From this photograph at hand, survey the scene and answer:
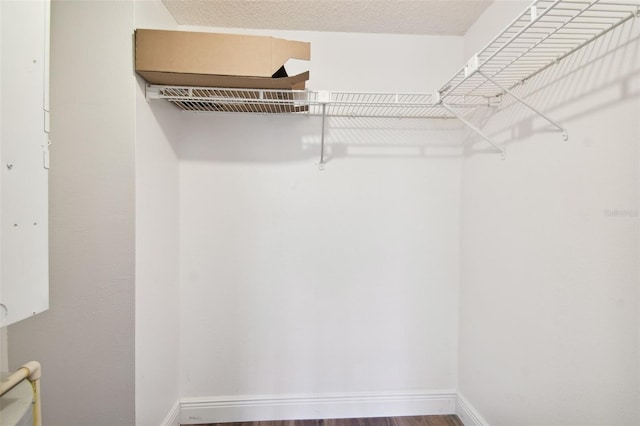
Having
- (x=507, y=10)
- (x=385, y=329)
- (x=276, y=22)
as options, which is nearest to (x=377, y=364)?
(x=385, y=329)

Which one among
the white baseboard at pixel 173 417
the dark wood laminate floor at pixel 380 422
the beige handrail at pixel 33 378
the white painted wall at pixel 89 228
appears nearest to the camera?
the beige handrail at pixel 33 378

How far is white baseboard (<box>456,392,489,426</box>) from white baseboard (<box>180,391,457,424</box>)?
4cm

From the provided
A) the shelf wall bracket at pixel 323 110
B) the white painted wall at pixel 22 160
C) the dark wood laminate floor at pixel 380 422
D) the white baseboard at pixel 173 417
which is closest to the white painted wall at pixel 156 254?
the white baseboard at pixel 173 417

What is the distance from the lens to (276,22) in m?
1.47

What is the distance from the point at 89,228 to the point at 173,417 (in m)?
1.12

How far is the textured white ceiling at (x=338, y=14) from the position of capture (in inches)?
52.5

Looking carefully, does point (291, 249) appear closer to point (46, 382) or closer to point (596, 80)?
point (46, 382)

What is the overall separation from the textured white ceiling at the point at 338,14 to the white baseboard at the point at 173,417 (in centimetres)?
215

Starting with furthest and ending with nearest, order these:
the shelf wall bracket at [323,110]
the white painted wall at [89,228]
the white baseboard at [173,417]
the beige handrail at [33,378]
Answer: the white baseboard at [173,417], the shelf wall bracket at [323,110], the white painted wall at [89,228], the beige handrail at [33,378]

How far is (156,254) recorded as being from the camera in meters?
1.29

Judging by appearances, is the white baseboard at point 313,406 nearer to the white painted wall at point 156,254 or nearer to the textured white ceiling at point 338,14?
the white painted wall at point 156,254

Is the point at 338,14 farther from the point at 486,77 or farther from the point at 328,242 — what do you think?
the point at 328,242

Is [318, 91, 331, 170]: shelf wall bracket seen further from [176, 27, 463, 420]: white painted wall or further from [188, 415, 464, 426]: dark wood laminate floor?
[188, 415, 464, 426]: dark wood laminate floor

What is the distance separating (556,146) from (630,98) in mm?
241
